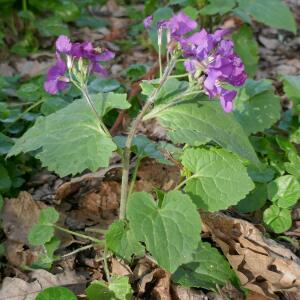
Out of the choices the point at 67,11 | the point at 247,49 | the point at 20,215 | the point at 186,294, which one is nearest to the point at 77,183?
the point at 20,215

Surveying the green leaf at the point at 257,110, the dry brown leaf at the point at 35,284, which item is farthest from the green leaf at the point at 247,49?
the dry brown leaf at the point at 35,284

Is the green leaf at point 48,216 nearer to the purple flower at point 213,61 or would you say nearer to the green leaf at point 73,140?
the green leaf at point 73,140

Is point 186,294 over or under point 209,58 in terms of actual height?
under

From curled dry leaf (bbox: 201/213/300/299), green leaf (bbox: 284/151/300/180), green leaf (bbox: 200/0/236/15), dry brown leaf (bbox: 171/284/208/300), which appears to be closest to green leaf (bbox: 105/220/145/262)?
dry brown leaf (bbox: 171/284/208/300)

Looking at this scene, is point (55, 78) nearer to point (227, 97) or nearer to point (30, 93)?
point (227, 97)

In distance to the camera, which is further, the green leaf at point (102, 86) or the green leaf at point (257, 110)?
the green leaf at point (102, 86)
